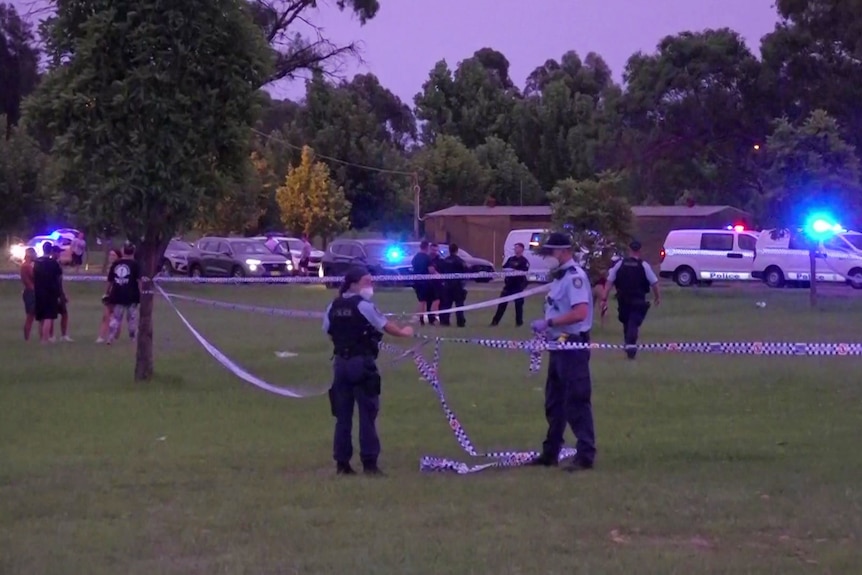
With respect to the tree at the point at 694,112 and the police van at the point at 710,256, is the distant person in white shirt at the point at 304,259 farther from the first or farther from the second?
the tree at the point at 694,112

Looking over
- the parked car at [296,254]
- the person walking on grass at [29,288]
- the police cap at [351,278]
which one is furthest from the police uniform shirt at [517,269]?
the parked car at [296,254]

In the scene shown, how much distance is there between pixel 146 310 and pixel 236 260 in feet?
100

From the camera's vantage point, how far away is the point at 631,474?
1039 centimetres

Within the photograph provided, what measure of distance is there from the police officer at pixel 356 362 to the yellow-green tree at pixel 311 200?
51.4 m

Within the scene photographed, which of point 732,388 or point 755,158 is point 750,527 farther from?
point 755,158

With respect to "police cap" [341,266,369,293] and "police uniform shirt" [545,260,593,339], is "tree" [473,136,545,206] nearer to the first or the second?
"police uniform shirt" [545,260,593,339]

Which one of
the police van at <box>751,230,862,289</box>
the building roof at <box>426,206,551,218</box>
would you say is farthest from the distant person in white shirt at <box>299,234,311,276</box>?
the police van at <box>751,230,862,289</box>

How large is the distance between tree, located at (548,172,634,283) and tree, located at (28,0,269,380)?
43.8 ft

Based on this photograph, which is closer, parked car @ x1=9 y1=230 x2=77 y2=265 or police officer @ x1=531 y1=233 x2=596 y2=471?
police officer @ x1=531 y1=233 x2=596 y2=471

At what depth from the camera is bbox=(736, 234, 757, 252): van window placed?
42.5 metres

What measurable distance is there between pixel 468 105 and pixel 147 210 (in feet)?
230

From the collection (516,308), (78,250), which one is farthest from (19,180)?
(516,308)

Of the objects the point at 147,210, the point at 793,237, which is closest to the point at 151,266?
the point at 147,210

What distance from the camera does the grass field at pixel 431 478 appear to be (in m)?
7.82
